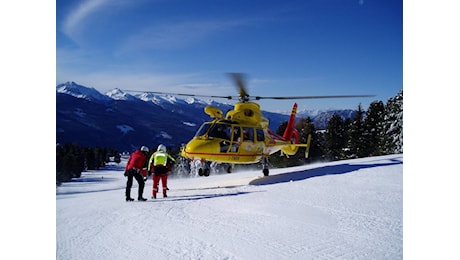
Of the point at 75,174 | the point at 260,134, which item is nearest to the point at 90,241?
the point at 75,174

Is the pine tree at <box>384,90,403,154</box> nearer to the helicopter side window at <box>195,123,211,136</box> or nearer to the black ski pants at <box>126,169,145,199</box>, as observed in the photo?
the helicopter side window at <box>195,123,211,136</box>

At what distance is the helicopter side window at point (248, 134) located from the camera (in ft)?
15.1

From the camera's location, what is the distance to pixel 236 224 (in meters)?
2.43

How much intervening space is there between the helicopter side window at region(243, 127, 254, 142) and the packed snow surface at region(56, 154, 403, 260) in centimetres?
129

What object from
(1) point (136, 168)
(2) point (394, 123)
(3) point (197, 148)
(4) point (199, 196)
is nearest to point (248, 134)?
(3) point (197, 148)

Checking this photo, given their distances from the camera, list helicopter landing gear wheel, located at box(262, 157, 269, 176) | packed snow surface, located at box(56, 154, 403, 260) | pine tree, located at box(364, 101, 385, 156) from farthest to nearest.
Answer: helicopter landing gear wheel, located at box(262, 157, 269, 176) < pine tree, located at box(364, 101, 385, 156) < packed snow surface, located at box(56, 154, 403, 260)

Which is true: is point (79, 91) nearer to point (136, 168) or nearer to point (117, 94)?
point (117, 94)

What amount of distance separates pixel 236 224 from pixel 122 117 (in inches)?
57.6

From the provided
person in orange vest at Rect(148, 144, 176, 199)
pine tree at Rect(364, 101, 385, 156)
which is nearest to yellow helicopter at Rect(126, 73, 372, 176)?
person in orange vest at Rect(148, 144, 176, 199)

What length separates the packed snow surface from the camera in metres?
2.10

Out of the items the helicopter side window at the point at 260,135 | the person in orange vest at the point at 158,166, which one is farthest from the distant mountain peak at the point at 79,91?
the helicopter side window at the point at 260,135

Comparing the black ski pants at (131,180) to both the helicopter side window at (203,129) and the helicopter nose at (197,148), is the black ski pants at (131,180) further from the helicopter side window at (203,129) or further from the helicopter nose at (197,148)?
the helicopter side window at (203,129)
